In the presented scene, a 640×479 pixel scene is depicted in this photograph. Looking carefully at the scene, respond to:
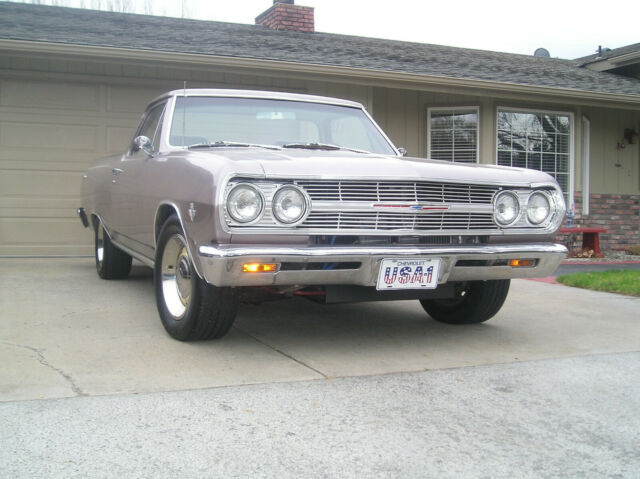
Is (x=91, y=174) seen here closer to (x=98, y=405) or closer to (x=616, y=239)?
(x=98, y=405)

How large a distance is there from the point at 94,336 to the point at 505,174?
288cm

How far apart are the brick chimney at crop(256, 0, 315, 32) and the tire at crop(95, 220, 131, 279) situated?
6764 mm

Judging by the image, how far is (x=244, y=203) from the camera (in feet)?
12.5

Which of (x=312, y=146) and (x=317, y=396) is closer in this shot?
(x=317, y=396)

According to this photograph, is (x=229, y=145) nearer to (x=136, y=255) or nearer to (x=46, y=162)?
(x=136, y=255)

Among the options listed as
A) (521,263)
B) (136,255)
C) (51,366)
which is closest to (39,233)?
(136,255)

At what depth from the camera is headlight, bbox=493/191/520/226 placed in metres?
4.47

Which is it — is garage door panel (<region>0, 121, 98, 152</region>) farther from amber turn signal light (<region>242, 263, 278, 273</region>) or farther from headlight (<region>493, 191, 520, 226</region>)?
headlight (<region>493, 191, 520, 226</region>)

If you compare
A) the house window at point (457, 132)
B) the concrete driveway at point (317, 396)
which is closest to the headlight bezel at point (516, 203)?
the concrete driveway at point (317, 396)

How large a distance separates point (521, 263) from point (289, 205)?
165 centimetres

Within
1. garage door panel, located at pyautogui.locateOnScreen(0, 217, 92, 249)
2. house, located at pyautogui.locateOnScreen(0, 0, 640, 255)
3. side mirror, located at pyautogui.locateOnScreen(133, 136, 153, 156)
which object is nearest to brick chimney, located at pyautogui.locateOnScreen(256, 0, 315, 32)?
house, located at pyautogui.locateOnScreen(0, 0, 640, 255)

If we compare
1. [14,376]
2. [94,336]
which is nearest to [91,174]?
[94,336]

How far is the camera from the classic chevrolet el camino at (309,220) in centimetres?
382

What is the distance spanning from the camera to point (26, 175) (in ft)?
29.9
